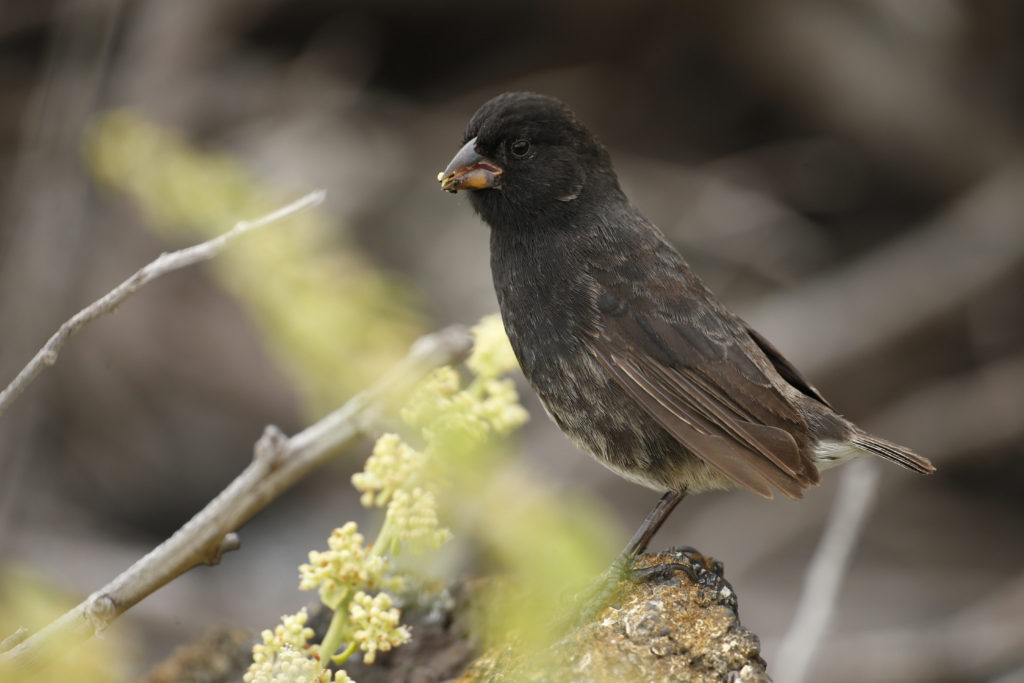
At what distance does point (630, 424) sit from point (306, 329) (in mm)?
1027

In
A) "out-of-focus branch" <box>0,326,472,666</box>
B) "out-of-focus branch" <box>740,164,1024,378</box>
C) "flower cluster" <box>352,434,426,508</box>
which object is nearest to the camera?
"out-of-focus branch" <box>0,326,472,666</box>

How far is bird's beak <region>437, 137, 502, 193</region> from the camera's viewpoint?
338 cm

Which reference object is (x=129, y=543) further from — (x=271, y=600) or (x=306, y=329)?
(x=306, y=329)

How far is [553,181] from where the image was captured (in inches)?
136

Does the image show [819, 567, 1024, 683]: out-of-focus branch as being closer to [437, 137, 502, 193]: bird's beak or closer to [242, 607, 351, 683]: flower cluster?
[437, 137, 502, 193]: bird's beak

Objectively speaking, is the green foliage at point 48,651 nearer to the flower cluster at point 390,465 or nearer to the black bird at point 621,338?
the flower cluster at point 390,465

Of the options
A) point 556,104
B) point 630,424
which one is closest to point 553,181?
point 556,104

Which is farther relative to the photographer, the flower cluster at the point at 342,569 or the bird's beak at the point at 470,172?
the bird's beak at the point at 470,172

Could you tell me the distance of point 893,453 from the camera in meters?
3.21

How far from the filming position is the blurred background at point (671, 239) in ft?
21.3

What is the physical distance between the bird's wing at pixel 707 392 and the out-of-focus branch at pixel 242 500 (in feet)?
1.84

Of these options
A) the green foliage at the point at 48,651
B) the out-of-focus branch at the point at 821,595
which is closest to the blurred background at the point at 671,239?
the out-of-focus branch at the point at 821,595

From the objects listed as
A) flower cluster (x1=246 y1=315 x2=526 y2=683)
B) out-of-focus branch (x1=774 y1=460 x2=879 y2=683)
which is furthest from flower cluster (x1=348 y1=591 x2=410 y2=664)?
out-of-focus branch (x1=774 y1=460 x2=879 y2=683)

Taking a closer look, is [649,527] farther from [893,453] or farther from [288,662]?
[288,662]
